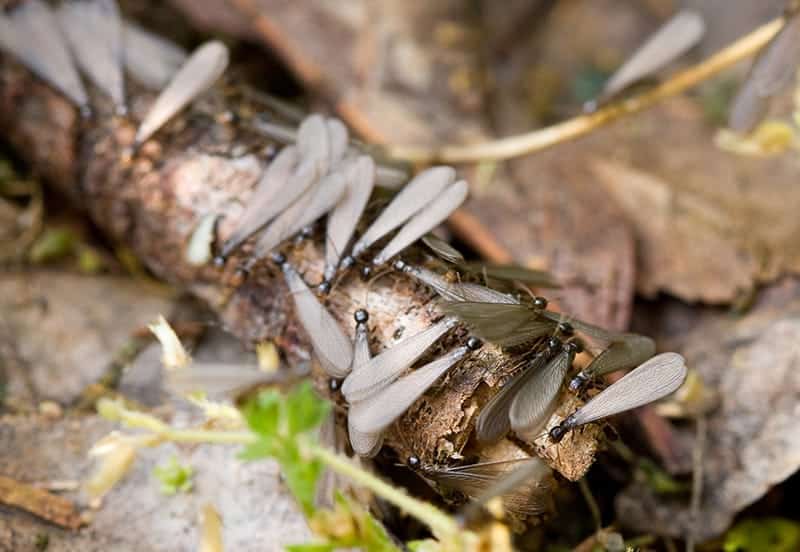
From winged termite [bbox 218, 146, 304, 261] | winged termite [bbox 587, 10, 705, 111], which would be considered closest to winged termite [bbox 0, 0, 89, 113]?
winged termite [bbox 218, 146, 304, 261]

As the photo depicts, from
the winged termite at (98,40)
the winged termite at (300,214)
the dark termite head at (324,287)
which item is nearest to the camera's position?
the dark termite head at (324,287)

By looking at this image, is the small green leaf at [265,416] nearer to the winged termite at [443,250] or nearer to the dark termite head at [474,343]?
the dark termite head at [474,343]

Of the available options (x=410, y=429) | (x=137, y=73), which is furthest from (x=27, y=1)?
(x=410, y=429)

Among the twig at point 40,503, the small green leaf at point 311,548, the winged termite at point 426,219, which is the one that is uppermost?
the winged termite at point 426,219

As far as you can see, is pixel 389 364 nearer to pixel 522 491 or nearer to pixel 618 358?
pixel 522 491

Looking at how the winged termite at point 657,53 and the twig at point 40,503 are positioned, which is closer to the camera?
the twig at point 40,503

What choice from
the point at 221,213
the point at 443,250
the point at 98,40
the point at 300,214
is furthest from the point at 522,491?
the point at 98,40

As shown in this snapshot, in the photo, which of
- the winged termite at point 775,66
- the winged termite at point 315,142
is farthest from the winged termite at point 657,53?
the winged termite at point 315,142
